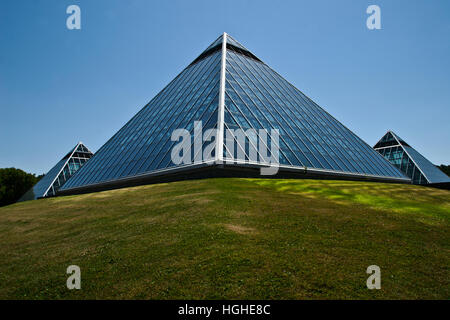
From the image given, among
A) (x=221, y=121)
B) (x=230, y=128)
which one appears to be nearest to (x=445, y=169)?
(x=230, y=128)

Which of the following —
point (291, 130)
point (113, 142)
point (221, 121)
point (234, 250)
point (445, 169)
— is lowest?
point (445, 169)

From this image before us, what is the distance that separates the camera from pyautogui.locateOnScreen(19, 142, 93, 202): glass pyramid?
1892 inches

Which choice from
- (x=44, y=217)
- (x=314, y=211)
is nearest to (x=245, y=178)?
(x=314, y=211)

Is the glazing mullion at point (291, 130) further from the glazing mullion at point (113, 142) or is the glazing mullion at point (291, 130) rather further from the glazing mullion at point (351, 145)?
the glazing mullion at point (113, 142)

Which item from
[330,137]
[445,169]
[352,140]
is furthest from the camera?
[445,169]

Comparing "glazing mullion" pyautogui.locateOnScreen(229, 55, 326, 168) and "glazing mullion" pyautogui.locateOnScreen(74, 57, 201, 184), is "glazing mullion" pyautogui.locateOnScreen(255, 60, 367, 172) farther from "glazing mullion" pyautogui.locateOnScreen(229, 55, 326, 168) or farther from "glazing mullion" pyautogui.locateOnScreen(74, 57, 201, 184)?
"glazing mullion" pyautogui.locateOnScreen(74, 57, 201, 184)

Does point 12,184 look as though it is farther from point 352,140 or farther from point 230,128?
point 352,140

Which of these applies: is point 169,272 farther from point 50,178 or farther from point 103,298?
point 50,178

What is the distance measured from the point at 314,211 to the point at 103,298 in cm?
1063

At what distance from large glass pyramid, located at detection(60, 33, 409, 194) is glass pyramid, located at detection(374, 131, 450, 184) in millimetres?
21335

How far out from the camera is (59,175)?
57.9 metres

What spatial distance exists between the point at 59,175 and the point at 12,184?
14808 mm

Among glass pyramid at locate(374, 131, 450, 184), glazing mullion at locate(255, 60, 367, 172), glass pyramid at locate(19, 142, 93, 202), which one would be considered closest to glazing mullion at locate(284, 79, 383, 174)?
glazing mullion at locate(255, 60, 367, 172)

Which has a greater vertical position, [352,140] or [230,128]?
[230,128]
